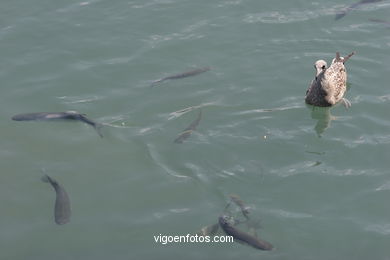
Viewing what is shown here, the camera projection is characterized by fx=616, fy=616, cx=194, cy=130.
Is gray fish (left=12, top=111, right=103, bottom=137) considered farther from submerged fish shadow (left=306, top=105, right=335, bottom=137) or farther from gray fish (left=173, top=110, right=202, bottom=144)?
submerged fish shadow (left=306, top=105, right=335, bottom=137)

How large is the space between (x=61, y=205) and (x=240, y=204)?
102 inches

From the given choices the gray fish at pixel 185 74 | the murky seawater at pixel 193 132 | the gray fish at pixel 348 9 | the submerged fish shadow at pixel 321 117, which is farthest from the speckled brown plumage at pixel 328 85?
the gray fish at pixel 348 9

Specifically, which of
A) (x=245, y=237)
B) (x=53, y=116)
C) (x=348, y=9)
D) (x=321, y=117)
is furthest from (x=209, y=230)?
(x=348, y=9)

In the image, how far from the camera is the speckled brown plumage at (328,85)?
11.0m

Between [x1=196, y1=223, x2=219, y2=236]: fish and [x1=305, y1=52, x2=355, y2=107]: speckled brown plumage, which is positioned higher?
[x1=305, y1=52, x2=355, y2=107]: speckled brown plumage

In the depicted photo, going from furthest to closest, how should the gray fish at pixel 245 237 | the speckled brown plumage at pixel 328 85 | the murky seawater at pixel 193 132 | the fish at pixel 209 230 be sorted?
the speckled brown plumage at pixel 328 85
the murky seawater at pixel 193 132
the fish at pixel 209 230
the gray fish at pixel 245 237

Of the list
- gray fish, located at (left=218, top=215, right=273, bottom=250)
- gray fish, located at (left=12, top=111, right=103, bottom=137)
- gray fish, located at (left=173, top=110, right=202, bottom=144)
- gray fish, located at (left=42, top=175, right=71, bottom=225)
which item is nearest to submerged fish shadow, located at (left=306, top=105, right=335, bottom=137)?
gray fish, located at (left=173, top=110, right=202, bottom=144)

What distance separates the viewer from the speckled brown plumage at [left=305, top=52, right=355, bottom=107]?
36.0 ft

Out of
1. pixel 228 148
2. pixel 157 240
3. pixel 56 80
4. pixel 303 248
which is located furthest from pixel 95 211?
pixel 56 80

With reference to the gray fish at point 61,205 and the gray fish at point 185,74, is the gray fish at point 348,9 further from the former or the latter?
the gray fish at point 61,205

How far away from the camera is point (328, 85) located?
35.9 feet

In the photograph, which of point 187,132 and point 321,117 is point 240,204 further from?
point 321,117

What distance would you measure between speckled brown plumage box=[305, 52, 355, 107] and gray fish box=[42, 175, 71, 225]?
15.5 ft

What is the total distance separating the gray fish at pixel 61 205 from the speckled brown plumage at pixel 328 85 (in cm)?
472
